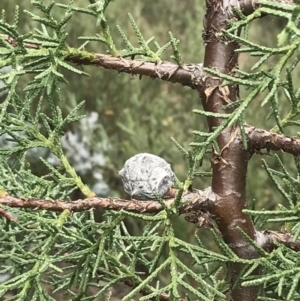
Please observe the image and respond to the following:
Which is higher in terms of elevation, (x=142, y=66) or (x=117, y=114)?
(x=142, y=66)

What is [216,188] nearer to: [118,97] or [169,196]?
[169,196]

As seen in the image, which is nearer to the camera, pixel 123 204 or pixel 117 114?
pixel 123 204

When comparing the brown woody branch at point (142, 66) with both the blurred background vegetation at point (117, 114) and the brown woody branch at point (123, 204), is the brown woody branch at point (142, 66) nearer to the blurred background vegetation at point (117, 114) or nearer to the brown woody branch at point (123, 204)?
the brown woody branch at point (123, 204)

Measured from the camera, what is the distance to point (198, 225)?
2.12 ft

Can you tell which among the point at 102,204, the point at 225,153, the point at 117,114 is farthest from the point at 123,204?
the point at 117,114

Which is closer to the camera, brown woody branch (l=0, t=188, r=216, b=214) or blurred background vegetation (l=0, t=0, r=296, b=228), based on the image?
brown woody branch (l=0, t=188, r=216, b=214)

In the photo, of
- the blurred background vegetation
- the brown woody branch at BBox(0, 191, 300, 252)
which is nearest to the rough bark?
the brown woody branch at BBox(0, 191, 300, 252)

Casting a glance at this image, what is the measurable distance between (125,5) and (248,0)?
283cm

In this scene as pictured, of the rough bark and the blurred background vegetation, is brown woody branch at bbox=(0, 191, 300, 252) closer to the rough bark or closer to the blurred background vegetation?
the rough bark

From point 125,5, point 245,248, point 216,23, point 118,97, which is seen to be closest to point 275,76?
point 216,23

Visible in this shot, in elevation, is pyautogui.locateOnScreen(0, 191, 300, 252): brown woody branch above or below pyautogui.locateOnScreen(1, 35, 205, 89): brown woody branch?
below

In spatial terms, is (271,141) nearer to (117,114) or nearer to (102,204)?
(102,204)

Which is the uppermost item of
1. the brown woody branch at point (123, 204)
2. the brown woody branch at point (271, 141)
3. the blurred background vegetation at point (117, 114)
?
the brown woody branch at point (271, 141)

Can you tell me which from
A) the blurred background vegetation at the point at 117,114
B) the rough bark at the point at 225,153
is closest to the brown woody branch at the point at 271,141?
the rough bark at the point at 225,153
